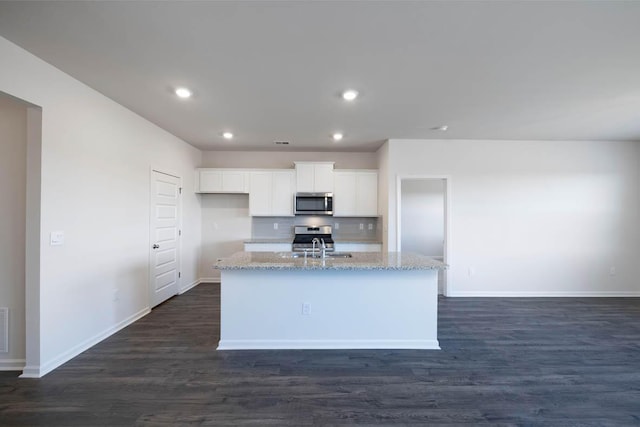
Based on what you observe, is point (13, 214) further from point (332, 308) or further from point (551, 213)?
point (551, 213)

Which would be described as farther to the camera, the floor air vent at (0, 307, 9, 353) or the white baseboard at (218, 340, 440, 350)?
the white baseboard at (218, 340, 440, 350)

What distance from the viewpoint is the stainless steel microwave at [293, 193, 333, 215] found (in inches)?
204

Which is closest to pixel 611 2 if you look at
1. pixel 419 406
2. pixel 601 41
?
pixel 601 41

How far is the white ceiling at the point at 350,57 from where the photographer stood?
1712 millimetres

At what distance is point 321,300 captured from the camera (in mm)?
2902

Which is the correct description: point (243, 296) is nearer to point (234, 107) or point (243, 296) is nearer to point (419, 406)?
point (419, 406)

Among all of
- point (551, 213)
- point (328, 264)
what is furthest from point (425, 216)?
point (328, 264)

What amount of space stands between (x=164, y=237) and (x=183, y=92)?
2322 mm

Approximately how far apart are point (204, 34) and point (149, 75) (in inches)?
36.1

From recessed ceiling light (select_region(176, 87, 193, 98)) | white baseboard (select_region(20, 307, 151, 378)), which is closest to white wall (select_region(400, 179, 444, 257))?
recessed ceiling light (select_region(176, 87, 193, 98))

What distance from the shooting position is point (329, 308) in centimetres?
290

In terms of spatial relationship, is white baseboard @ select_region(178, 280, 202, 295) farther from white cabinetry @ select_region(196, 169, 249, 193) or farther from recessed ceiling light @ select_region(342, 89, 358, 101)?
recessed ceiling light @ select_region(342, 89, 358, 101)

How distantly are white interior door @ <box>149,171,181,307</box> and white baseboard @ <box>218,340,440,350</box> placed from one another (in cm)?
184

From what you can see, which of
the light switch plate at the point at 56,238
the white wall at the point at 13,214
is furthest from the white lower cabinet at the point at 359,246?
the white wall at the point at 13,214
